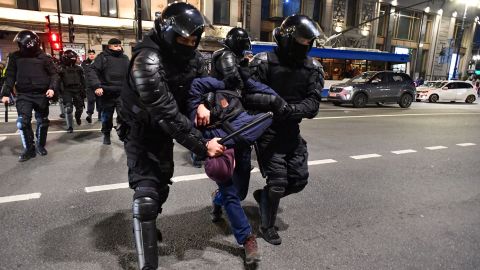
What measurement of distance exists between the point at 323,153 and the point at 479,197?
8.18 ft

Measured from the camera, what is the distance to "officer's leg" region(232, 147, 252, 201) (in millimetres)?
2883

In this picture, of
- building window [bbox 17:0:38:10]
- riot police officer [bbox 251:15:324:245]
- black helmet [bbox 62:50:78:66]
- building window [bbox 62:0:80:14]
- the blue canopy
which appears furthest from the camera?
building window [bbox 62:0:80:14]

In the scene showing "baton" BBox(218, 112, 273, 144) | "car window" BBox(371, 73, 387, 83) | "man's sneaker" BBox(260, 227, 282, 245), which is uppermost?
"baton" BBox(218, 112, 273, 144)

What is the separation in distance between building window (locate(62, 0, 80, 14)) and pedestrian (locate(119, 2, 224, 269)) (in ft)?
Answer: 65.9

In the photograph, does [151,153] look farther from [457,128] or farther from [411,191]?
[457,128]

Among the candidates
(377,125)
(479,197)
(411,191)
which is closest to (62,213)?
(411,191)

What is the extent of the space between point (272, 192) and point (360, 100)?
1347 centimetres

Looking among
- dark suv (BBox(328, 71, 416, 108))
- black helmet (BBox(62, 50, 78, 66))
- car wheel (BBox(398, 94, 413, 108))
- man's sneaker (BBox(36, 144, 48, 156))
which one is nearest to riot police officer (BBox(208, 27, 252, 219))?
man's sneaker (BBox(36, 144, 48, 156))

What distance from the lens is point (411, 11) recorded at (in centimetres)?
3222

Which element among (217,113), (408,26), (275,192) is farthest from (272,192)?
(408,26)

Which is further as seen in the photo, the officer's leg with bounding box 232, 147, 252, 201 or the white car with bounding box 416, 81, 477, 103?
the white car with bounding box 416, 81, 477, 103

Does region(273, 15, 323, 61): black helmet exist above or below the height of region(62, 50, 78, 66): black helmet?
above

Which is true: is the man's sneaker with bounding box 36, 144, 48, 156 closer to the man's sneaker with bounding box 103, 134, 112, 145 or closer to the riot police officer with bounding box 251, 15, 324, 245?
the man's sneaker with bounding box 103, 134, 112, 145

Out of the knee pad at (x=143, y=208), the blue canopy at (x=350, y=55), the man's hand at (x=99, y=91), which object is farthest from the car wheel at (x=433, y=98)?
the knee pad at (x=143, y=208)
